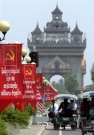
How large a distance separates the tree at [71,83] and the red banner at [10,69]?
477ft

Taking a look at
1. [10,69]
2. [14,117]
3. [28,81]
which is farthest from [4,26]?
[28,81]

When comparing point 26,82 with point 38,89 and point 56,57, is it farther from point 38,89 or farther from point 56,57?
point 56,57

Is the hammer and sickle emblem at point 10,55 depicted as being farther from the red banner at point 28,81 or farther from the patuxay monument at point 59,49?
the patuxay monument at point 59,49

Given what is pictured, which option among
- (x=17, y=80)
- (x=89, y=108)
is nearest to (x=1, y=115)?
(x=17, y=80)

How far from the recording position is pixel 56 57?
172 meters

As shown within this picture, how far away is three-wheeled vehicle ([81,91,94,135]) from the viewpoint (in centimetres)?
2441

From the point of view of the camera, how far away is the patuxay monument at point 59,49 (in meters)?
170

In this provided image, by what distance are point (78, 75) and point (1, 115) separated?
150858 mm

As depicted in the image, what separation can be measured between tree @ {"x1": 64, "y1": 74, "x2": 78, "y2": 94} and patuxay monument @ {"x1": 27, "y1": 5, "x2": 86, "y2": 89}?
1509 millimetres

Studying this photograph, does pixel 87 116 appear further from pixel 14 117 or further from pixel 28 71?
pixel 14 117

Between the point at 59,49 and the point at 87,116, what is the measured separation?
148 metres

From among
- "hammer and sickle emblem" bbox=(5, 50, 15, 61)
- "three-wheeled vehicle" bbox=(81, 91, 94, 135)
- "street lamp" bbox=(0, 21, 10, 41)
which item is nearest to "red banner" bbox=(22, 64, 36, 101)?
"three-wheeled vehicle" bbox=(81, 91, 94, 135)

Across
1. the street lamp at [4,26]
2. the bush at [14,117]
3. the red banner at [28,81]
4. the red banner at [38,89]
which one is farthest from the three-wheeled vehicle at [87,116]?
the red banner at [38,89]

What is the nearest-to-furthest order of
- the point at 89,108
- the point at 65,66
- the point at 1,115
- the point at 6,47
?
the point at 6,47 → the point at 1,115 → the point at 89,108 → the point at 65,66
